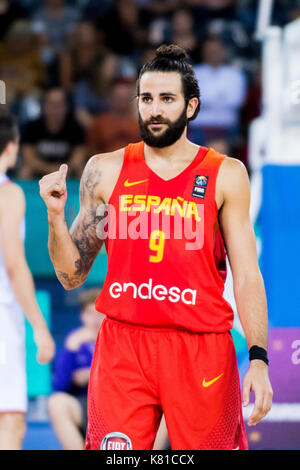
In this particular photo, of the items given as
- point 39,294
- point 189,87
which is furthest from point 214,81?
point 189,87

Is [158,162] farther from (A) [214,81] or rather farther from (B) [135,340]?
(A) [214,81]

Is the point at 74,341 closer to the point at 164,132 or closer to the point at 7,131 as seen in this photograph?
the point at 7,131

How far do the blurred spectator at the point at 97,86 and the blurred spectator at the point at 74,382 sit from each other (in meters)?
2.95

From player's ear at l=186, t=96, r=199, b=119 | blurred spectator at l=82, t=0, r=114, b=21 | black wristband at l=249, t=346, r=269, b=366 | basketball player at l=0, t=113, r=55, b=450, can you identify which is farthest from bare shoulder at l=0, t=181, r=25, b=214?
blurred spectator at l=82, t=0, r=114, b=21

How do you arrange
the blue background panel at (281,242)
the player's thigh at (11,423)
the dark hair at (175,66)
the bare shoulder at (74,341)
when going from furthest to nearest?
the bare shoulder at (74,341)
the player's thigh at (11,423)
the blue background panel at (281,242)
the dark hair at (175,66)

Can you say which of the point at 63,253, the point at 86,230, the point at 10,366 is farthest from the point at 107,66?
the point at 63,253

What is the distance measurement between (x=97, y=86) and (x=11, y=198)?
151 inches

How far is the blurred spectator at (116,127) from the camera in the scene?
6.85 meters

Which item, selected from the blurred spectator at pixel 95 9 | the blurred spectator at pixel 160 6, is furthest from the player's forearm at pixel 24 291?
the blurred spectator at pixel 160 6

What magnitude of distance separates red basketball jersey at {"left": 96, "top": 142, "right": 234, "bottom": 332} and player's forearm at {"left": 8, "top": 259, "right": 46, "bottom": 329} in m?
1.27

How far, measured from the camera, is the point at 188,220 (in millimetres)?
2965

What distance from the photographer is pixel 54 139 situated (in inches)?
272

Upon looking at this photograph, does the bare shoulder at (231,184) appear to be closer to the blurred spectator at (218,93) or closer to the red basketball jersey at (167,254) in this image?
the red basketball jersey at (167,254)

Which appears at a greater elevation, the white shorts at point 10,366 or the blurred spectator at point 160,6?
the blurred spectator at point 160,6
